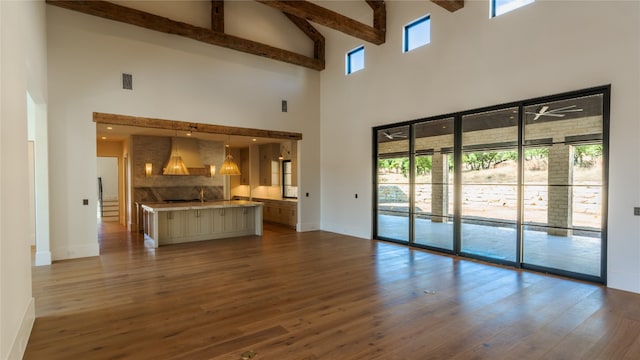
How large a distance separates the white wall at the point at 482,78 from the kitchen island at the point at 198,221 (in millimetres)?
2128

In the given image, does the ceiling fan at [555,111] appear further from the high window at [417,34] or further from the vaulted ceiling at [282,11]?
the high window at [417,34]

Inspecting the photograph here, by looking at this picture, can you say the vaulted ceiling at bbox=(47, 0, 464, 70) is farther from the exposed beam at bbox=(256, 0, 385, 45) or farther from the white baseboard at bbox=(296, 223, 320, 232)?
the white baseboard at bbox=(296, 223, 320, 232)

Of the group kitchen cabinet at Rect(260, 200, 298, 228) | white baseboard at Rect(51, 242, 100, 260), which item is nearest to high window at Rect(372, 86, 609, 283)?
kitchen cabinet at Rect(260, 200, 298, 228)

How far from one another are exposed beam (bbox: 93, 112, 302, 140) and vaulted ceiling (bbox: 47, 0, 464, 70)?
5.86 ft

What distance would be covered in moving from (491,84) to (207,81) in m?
5.69

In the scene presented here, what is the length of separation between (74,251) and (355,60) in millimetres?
7199

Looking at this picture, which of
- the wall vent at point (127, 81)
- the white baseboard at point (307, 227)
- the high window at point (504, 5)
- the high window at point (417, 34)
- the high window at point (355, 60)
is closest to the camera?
the high window at point (504, 5)

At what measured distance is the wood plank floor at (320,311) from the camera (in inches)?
109

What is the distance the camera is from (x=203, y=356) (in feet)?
8.67

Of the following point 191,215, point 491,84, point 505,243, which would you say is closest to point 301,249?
point 191,215

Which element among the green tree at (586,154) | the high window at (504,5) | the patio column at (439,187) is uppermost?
the high window at (504,5)

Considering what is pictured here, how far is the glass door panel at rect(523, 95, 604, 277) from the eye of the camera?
15.0ft

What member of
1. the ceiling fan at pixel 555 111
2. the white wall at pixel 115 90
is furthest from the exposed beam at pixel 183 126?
the ceiling fan at pixel 555 111

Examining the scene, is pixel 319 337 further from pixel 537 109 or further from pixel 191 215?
pixel 191 215
